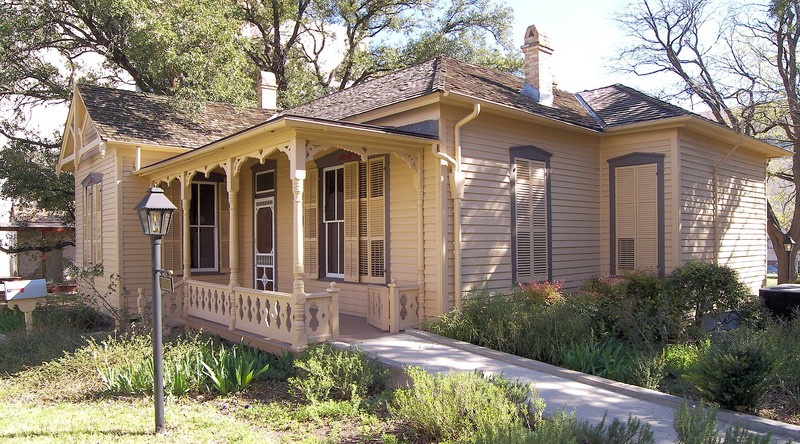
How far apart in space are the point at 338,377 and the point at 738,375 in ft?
13.2

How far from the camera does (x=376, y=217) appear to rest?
1034cm

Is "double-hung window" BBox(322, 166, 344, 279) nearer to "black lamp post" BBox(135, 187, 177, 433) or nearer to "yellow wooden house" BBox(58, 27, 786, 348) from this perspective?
"yellow wooden house" BBox(58, 27, 786, 348)

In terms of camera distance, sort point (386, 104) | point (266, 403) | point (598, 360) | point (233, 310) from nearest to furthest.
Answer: point (266, 403), point (598, 360), point (233, 310), point (386, 104)

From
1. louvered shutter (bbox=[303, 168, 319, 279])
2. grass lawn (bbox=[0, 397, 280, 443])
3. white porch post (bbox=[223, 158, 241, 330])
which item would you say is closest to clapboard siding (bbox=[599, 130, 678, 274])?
louvered shutter (bbox=[303, 168, 319, 279])

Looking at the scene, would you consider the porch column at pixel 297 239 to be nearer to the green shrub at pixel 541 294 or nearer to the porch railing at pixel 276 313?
the porch railing at pixel 276 313

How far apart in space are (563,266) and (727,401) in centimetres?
605

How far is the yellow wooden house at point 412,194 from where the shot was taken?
9094mm

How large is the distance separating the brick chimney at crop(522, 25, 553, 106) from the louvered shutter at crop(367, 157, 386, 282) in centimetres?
392

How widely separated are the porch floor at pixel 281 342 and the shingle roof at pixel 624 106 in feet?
21.7

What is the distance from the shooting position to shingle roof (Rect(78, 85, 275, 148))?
12805 millimetres

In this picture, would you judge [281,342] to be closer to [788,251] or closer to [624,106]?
[624,106]

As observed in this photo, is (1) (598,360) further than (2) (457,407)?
Yes

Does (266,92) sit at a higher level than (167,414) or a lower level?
higher

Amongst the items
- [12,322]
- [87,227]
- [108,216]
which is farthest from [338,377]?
[87,227]
